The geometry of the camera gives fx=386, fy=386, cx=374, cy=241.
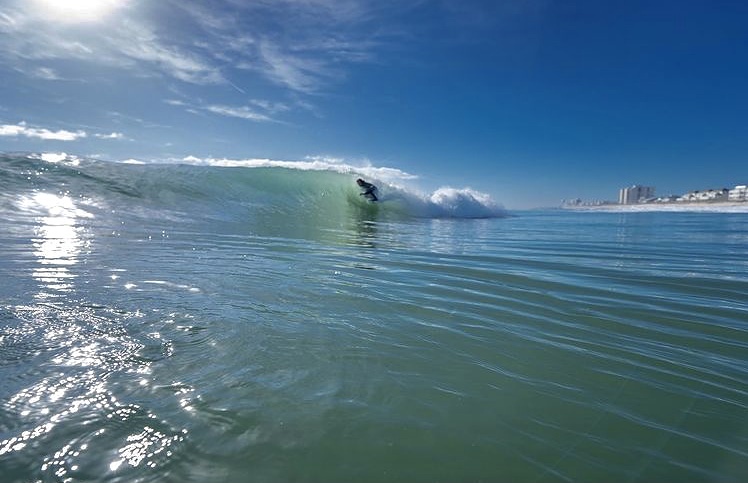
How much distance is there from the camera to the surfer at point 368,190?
21109mm

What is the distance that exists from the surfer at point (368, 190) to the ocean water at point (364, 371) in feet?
51.6

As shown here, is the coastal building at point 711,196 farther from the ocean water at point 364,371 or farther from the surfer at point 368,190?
the ocean water at point 364,371

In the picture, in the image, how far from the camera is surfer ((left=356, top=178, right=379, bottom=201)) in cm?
2111

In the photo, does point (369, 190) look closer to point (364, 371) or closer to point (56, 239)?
point (56, 239)

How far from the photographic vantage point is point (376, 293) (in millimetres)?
4008

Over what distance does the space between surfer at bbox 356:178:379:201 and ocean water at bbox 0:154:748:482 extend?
51.6 ft

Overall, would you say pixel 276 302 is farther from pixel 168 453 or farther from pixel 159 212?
pixel 159 212

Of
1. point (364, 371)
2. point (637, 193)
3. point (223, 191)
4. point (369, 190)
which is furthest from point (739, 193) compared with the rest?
point (364, 371)

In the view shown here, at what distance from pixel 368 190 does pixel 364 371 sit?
1928 cm

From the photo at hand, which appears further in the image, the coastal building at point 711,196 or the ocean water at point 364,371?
the coastal building at point 711,196

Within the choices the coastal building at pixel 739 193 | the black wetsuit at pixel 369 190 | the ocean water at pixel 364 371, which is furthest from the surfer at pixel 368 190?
the coastal building at pixel 739 193

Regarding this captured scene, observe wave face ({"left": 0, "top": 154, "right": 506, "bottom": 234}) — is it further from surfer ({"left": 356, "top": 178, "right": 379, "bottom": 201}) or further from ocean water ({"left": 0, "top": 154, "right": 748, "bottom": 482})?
ocean water ({"left": 0, "top": 154, "right": 748, "bottom": 482})

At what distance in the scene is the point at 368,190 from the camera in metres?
21.2

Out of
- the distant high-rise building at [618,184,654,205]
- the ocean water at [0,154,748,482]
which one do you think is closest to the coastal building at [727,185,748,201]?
the distant high-rise building at [618,184,654,205]
